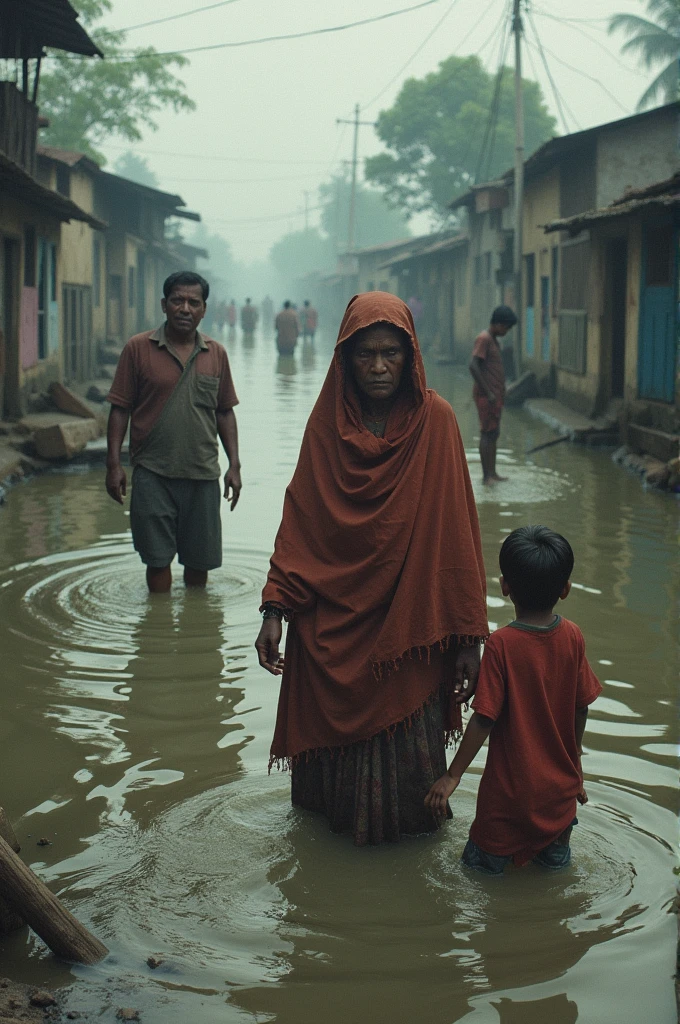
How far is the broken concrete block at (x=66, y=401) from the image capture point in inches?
603

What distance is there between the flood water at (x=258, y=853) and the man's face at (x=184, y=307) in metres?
1.55

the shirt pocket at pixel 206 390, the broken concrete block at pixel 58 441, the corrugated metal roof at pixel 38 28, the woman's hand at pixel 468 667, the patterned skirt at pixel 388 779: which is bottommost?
the patterned skirt at pixel 388 779

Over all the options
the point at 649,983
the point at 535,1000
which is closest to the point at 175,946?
the point at 535,1000

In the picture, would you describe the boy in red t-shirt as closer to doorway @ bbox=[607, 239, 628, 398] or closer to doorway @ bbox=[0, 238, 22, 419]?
doorway @ bbox=[0, 238, 22, 419]

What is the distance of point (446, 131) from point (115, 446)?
4533 centimetres

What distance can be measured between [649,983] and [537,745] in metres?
0.69

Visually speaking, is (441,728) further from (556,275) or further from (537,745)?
(556,275)

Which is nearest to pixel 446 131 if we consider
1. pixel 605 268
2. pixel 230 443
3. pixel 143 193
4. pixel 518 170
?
pixel 143 193

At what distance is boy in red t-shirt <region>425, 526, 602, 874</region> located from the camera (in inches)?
132

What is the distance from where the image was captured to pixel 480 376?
10648 millimetres

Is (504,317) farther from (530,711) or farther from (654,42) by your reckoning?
(654,42)

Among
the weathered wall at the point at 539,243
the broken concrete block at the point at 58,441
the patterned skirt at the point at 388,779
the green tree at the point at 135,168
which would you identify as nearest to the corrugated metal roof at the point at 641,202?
the weathered wall at the point at 539,243

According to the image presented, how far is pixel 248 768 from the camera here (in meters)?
4.48

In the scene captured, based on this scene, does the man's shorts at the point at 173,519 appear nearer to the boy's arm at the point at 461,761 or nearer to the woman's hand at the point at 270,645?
the woman's hand at the point at 270,645
